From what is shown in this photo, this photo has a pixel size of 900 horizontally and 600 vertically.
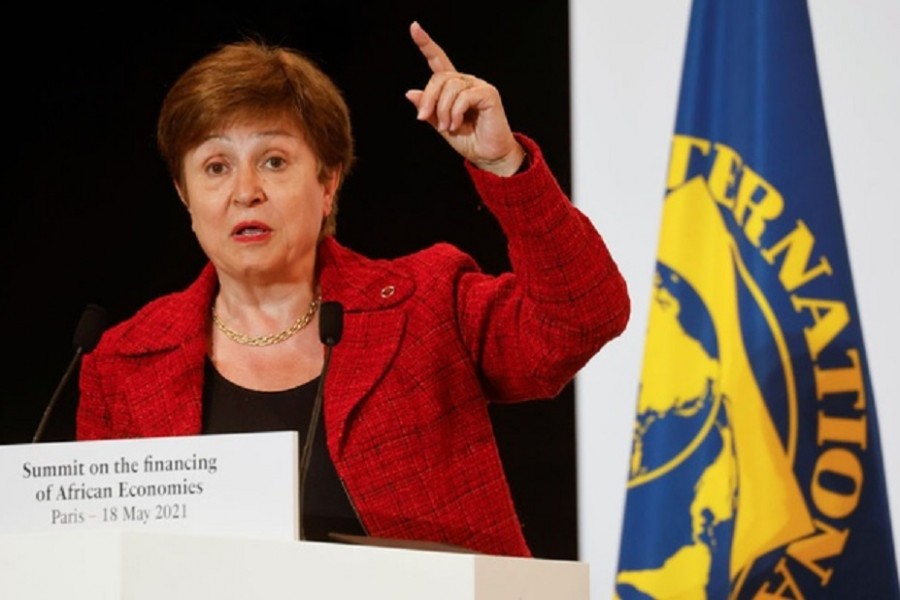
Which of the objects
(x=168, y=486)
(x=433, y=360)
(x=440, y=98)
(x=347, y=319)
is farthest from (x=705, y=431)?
(x=168, y=486)

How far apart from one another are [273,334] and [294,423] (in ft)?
0.69

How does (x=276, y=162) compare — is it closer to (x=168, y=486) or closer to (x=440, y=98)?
(x=440, y=98)

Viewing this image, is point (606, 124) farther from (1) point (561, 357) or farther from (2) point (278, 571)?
(2) point (278, 571)

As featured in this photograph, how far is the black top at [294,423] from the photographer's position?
2.18 m

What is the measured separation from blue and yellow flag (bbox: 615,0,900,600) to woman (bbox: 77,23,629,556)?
562mm

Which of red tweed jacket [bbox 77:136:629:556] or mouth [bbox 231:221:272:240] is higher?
mouth [bbox 231:221:272:240]

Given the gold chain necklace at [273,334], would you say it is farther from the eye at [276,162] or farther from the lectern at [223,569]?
the lectern at [223,569]

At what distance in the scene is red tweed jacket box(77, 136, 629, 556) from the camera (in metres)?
2.11

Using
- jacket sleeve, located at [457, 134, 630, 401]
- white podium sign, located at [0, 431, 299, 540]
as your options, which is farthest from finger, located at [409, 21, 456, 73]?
white podium sign, located at [0, 431, 299, 540]

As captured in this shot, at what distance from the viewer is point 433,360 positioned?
230cm

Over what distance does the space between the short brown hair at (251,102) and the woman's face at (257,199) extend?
0.07 ft

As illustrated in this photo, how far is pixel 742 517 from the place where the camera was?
2746 mm

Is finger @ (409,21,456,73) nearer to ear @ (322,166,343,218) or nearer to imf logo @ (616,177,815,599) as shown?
ear @ (322,166,343,218)

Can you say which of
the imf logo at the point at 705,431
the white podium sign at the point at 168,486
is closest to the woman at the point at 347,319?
the imf logo at the point at 705,431
